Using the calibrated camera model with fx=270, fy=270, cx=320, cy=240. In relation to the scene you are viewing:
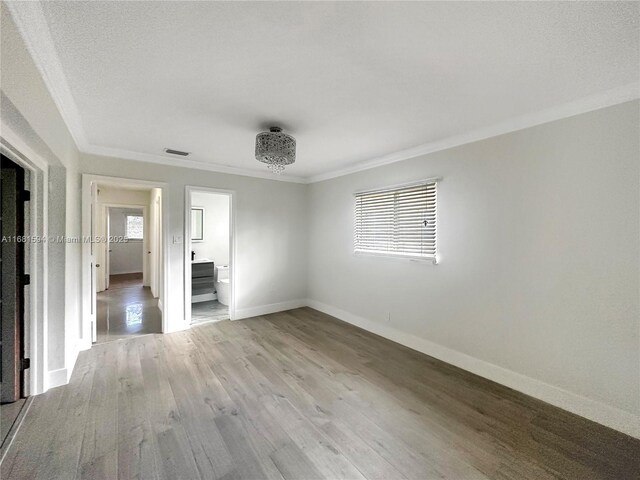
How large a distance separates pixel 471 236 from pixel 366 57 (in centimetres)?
208

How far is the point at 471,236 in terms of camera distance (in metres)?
2.85

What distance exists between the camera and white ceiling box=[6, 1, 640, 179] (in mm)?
1317

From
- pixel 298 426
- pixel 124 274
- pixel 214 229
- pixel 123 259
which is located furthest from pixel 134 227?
pixel 298 426

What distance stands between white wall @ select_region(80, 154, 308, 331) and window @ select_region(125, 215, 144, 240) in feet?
16.5

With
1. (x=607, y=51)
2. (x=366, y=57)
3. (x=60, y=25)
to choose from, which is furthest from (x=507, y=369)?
(x=60, y=25)

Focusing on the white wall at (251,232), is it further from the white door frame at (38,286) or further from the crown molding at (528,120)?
the crown molding at (528,120)

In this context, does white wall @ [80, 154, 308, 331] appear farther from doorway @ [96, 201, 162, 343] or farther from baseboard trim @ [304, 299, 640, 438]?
baseboard trim @ [304, 299, 640, 438]

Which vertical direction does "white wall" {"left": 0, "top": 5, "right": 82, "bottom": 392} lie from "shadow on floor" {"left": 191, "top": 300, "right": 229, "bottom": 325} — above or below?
above

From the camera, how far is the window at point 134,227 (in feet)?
25.9

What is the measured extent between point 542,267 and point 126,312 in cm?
609

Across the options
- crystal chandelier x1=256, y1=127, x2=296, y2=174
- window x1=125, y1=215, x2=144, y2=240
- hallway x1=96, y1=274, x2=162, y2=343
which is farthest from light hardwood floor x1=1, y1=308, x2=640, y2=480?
window x1=125, y1=215, x2=144, y2=240

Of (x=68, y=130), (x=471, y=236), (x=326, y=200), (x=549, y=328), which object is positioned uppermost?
(x=68, y=130)

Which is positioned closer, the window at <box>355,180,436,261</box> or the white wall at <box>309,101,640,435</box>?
the white wall at <box>309,101,640,435</box>

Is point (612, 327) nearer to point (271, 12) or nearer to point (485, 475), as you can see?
point (485, 475)
